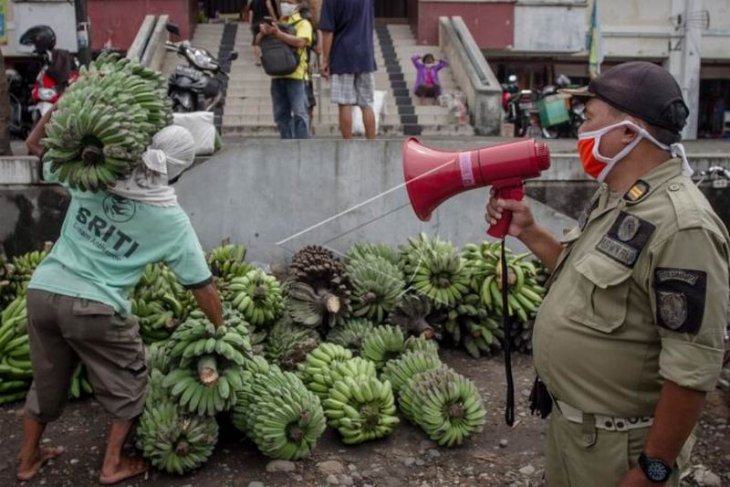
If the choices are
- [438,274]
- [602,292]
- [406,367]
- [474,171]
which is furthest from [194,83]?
[602,292]

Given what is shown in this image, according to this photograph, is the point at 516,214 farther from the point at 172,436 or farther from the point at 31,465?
the point at 31,465

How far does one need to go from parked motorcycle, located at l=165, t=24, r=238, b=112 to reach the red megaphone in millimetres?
7400

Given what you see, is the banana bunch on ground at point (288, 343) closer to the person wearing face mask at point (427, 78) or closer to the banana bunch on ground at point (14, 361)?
the banana bunch on ground at point (14, 361)

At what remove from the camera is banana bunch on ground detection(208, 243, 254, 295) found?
5398mm

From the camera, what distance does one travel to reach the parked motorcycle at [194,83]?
10.2 m

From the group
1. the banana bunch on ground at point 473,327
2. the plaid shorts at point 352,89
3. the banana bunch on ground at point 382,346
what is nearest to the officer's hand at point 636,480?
the banana bunch on ground at point 382,346

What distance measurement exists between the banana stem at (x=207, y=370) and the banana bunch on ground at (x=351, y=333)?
3.94 ft

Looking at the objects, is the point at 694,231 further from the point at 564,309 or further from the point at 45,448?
the point at 45,448

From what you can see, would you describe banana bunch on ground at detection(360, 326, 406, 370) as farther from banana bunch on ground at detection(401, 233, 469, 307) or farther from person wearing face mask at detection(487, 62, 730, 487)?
person wearing face mask at detection(487, 62, 730, 487)

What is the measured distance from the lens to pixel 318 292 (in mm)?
5199

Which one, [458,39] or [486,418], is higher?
[458,39]

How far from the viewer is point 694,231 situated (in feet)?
7.22

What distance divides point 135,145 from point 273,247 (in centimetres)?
280

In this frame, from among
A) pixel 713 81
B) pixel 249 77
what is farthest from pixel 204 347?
pixel 713 81
